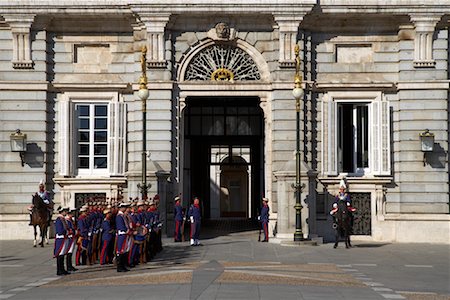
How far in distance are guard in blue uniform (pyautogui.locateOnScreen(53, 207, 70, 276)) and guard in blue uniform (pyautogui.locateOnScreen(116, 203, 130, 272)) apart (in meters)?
1.24

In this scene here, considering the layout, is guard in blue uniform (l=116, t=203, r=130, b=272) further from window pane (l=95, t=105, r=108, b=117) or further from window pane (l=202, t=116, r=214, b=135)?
window pane (l=202, t=116, r=214, b=135)

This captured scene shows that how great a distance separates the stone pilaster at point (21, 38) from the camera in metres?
28.6

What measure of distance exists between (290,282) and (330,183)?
12202 millimetres

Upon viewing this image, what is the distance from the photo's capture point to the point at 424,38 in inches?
1123

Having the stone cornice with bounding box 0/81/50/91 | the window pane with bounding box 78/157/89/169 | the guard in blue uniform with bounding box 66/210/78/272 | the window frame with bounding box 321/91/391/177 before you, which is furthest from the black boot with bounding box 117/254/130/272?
the window frame with bounding box 321/91/391/177

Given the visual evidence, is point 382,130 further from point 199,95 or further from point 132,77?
point 132,77

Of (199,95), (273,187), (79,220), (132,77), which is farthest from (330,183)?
(79,220)

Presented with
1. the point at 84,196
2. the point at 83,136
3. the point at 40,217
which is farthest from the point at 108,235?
the point at 83,136

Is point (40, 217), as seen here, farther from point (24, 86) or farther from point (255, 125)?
point (255, 125)

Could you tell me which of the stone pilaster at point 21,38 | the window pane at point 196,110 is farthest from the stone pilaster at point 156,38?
the window pane at point 196,110

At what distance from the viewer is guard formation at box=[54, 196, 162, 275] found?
19.7 meters

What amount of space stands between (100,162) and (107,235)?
8706 millimetres

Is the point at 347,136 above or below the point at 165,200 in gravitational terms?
above

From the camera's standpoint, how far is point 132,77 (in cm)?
2930
